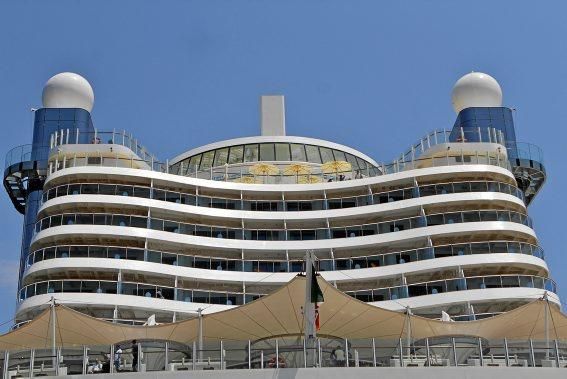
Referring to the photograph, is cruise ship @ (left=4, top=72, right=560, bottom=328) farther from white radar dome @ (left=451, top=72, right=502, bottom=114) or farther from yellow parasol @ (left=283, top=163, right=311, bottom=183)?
white radar dome @ (left=451, top=72, right=502, bottom=114)

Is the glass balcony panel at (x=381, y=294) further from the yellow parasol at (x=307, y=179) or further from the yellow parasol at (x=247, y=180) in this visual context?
the yellow parasol at (x=247, y=180)

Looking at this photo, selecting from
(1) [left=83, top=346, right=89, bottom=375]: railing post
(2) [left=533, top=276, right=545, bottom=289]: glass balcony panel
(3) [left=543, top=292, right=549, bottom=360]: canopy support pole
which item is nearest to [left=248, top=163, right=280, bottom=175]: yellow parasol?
(2) [left=533, top=276, right=545, bottom=289]: glass balcony panel

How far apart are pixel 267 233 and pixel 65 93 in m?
17.9

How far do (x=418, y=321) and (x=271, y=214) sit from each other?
17652 millimetres

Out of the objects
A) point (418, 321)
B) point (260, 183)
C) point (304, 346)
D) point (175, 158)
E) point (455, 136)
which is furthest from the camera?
point (175, 158)

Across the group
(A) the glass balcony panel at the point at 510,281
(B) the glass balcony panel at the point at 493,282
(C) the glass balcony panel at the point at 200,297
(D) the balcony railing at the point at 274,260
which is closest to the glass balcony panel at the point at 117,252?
(D) the balcony railing at the point at 274,260

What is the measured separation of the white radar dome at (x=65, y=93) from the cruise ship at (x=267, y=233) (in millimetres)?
4039

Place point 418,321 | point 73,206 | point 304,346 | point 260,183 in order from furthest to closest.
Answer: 1. point 260,183
2. point 73,206
3. point 418,321
4. point 304,346

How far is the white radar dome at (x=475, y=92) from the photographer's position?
6116 cm

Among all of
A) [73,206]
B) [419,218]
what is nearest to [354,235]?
[419,218]

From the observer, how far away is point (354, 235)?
51125mm

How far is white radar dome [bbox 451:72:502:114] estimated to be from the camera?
6116 cm

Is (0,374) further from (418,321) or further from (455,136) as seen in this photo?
(455,136)

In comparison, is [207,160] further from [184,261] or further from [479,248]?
[479,248]
